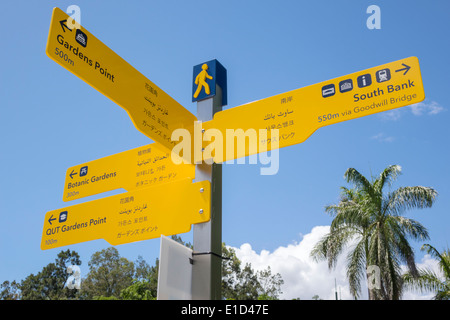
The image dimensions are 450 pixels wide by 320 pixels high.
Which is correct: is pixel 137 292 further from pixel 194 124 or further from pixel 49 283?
pixel 194 124

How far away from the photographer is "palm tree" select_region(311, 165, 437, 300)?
14438 mm

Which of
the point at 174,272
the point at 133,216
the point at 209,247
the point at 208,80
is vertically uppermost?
the point at 208,80

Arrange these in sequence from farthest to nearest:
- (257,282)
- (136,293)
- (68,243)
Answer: (257,282), (136,293), (68,243)

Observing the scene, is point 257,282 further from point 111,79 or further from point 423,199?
point 111,79

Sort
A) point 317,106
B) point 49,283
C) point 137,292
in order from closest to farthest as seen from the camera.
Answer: point 317,106 → point 137,292 → point 49,283

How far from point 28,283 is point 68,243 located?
122ft

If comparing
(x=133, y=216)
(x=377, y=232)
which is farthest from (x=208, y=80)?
(x=377, y=232)

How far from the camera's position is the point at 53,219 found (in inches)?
170

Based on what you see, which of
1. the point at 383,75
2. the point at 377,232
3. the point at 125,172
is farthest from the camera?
the point at 377,232

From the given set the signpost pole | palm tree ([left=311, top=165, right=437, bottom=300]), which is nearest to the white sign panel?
Result: the signpost pole

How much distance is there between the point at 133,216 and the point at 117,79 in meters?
1.21

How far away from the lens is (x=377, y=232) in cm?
1491

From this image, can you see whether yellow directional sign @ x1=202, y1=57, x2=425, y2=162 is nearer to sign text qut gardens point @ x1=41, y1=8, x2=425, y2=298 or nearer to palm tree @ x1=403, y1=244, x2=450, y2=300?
sign text qut gardens point @ x1=41, y1=8, x2=425, y2=298
